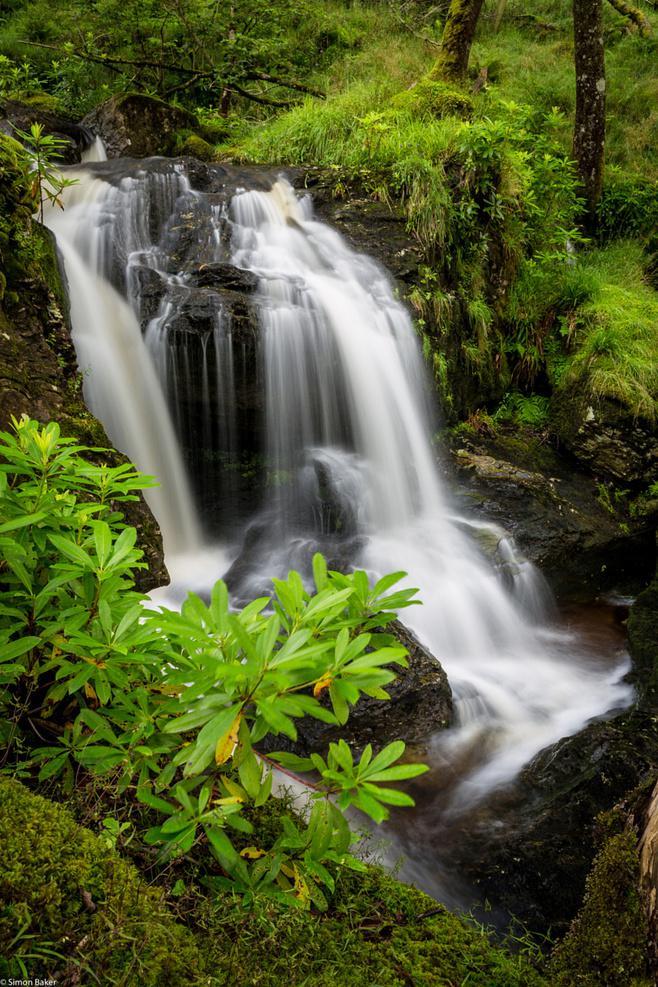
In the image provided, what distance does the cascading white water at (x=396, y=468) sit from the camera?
4402 mm

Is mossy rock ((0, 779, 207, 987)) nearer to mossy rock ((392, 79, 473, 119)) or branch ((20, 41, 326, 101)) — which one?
mossy rock ((392, 79, 473, 119))

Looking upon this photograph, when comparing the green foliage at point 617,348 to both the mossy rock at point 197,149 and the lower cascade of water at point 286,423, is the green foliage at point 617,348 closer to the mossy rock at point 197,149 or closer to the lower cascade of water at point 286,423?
the lower cascade of water at point 286,423

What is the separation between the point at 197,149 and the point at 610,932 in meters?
10.3

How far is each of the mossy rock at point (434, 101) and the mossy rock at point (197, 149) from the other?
2.77 m

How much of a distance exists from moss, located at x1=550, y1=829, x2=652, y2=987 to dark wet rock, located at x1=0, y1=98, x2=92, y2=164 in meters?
9.95

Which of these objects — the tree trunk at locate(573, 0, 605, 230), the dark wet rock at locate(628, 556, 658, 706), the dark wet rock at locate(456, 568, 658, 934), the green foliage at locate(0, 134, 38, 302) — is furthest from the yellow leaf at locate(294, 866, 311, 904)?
the tree trunk at locate(573, 0, 605, 230)

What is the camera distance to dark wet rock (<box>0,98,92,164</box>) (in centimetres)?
872

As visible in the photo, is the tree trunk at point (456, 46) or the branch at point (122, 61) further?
the branch at point (122, 61)

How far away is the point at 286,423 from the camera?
600 centimetres

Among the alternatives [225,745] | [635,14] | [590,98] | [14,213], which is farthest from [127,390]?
[635,14]

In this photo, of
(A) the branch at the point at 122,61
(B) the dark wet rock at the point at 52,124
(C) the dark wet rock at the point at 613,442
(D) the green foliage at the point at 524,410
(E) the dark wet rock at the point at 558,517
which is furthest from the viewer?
(A) the branch at the point at 122,61

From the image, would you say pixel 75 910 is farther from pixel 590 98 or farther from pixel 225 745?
pixel 590 98

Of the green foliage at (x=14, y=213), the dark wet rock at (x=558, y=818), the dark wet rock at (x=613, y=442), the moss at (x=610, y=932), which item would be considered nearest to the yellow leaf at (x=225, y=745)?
the moss at (x=610, y=932)

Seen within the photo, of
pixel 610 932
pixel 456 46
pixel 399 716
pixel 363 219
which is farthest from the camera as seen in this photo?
pixel 456 46
